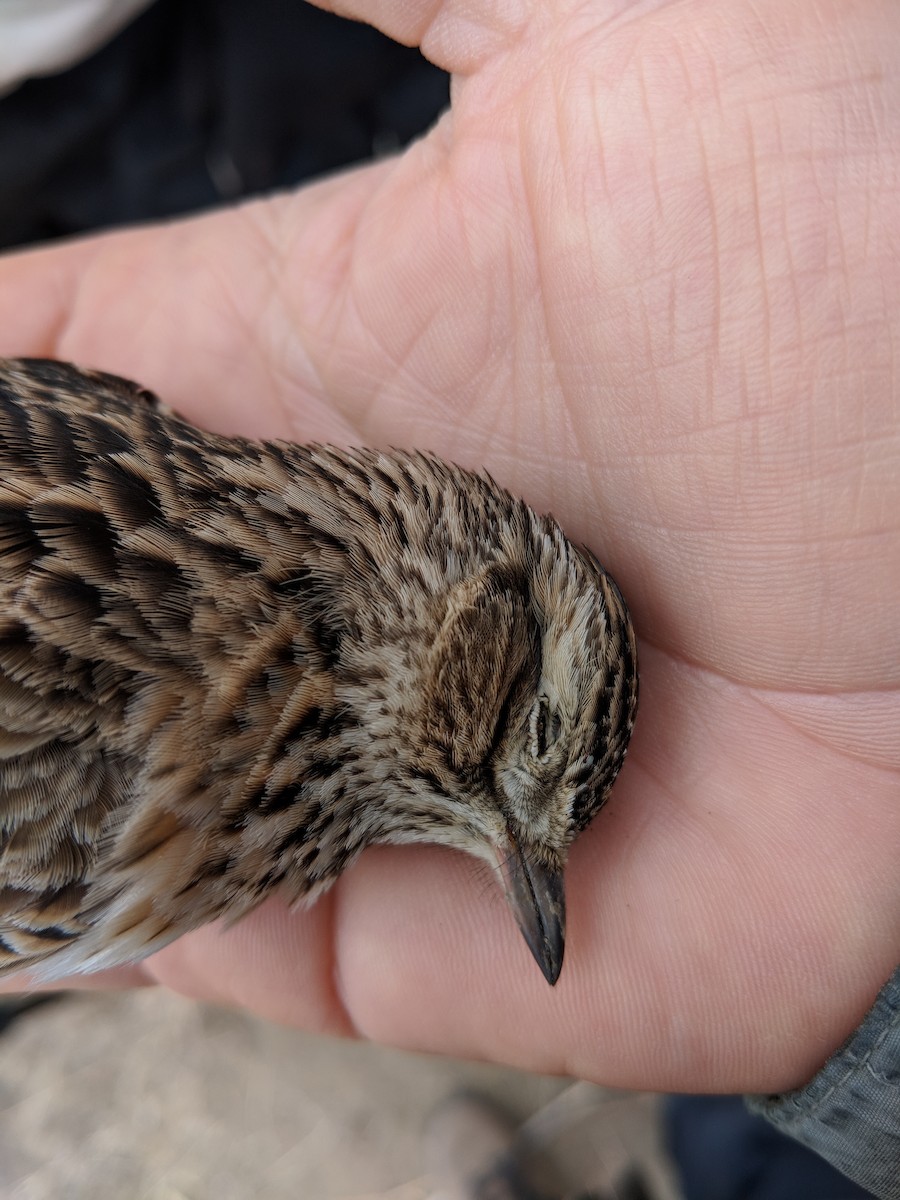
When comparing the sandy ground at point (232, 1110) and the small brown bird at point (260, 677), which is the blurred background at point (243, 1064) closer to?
the sandy ground at point (232, 1110)

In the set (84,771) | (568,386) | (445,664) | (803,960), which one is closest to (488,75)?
(568,386)

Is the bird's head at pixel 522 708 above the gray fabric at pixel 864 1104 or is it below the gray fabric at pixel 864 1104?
above

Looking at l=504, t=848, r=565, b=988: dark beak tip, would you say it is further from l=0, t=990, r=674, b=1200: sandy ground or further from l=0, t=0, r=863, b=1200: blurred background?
l=0, t=990, r=674, b=1200: sandy ground

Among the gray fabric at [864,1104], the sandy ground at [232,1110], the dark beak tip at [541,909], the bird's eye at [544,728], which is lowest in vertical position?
the sandy ground at [232,1110]

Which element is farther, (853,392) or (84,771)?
(853,392)

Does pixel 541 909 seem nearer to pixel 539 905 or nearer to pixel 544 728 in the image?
pixel 539 905

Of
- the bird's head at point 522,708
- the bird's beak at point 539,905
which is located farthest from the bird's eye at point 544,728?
A: the bird's beak at point 539,905

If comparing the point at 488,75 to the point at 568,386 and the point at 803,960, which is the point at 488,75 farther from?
the point at 803,960
